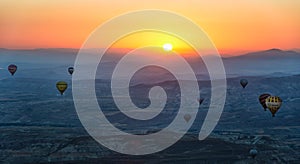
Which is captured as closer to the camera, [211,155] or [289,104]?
[211,155]

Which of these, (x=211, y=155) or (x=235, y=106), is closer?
(x=211, y=155)

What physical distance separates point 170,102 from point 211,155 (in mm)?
88478

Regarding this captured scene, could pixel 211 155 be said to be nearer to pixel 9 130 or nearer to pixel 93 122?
pixel 9 130

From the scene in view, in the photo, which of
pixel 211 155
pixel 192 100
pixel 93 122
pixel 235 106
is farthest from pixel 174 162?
pixel 192 100

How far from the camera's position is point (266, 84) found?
19475 cm

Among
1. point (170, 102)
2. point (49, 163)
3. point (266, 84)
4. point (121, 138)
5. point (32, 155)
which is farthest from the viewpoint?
point (266, 84)

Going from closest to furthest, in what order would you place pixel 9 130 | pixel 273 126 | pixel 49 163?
pixel 49 163, pixel 9 130, pixel 273 126

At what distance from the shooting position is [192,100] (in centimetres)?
16500

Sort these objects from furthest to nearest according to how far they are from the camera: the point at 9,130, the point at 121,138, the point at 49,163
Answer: the point at 9,130, the point at 121,138, the point at 49,163

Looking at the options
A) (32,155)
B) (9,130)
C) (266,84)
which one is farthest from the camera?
(266,84)

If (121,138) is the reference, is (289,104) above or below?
above

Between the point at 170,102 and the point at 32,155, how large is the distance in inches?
3640

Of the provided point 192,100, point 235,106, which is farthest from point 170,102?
point 235,106

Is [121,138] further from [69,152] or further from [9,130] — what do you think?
[9,130]
